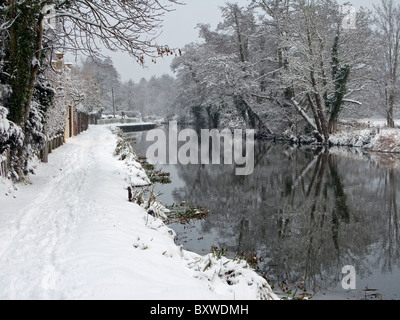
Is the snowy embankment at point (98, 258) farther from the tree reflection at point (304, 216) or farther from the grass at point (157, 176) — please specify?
the grass at point (157, 176)

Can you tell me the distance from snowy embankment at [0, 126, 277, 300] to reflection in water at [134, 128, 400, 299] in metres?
1.48

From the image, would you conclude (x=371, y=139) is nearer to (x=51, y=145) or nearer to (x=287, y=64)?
(x=287, y=64)

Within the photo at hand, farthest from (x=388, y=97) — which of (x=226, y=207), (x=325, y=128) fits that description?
(x=226, y=207)

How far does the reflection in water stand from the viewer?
638 cm

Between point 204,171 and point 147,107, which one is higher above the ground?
point 147,107

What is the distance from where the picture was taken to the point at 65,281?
3.88 meters

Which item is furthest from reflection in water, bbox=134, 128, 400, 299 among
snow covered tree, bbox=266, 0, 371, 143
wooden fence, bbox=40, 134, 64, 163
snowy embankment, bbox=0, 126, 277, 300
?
snow covered tree, bbox=266, 0, 371, 143

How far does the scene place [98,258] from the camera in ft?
14.9

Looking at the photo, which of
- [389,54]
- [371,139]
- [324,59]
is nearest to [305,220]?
[371,139]

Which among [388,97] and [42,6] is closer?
[42,6]

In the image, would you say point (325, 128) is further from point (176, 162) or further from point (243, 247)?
point (243, 247)

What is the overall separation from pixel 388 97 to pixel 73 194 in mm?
28905

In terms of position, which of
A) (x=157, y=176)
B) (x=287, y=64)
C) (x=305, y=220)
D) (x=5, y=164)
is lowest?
(x=305, y=220)

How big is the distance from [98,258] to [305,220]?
19.1 feet
